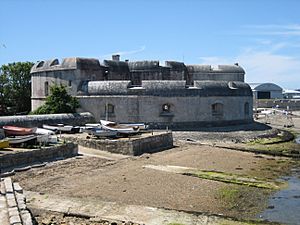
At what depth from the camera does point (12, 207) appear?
8312 millimetres

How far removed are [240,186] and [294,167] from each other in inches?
196

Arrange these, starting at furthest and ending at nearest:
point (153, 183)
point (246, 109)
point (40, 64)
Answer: point (40, 64) < point (246, 109) < point (153, 183)

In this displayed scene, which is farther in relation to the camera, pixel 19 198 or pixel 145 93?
pixel 145 93

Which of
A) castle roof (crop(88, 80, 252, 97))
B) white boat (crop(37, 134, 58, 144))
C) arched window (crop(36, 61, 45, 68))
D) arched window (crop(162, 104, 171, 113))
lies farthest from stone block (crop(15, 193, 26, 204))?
arched window (crop(36, 61, 45, 68))

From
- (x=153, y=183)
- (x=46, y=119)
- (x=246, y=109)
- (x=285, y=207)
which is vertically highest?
(x=246, y=109)

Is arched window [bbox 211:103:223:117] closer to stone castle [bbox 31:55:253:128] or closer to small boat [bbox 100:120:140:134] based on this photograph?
stone castle [bbox 31:55:253:128]

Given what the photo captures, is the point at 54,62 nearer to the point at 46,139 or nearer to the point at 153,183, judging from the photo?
the point at 46,139

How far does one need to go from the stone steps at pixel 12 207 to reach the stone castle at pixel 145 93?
50.7 ft

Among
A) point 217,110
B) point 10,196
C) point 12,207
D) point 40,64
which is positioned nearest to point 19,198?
point 10,196

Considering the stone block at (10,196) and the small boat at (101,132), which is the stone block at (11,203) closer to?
the stone block at (10,196)

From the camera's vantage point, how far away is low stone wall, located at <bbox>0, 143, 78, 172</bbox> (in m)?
12.8

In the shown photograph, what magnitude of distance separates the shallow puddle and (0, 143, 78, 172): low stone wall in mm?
Answer: 7383

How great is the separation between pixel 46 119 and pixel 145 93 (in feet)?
23.4

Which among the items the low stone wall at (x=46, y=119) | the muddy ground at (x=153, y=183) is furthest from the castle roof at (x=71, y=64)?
the muddy ground at (x=153, y=183)
